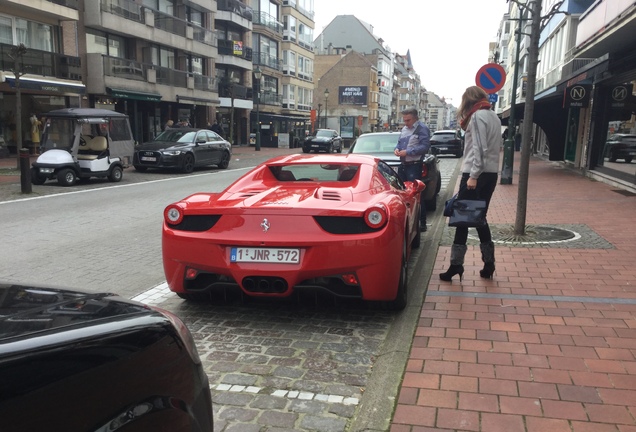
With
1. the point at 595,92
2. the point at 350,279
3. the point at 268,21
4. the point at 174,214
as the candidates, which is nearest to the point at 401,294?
the point at 350,279

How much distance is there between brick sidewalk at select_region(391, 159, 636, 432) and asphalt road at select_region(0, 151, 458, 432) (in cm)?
19

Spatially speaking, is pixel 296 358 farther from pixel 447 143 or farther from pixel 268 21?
pixel 268 21

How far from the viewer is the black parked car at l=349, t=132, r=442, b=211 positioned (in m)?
9.61

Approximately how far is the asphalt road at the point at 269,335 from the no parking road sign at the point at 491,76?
15.0 ft

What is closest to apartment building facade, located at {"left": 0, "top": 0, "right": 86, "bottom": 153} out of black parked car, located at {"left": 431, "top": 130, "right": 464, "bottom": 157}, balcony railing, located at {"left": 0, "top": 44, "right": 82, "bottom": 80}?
balcony railing, located at {"left": 0, "top": 44, "right": 82, "bottom": 80}

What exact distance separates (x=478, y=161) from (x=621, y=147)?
1107 cm

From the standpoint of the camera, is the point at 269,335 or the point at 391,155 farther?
the point at 391,155

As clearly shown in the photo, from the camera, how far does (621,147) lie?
14.2 metres

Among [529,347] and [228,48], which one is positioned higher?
[228,48]

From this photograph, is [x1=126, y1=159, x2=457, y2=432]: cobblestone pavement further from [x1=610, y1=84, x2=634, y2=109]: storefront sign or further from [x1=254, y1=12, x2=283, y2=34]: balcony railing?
[x1=254, y1=12, x2=283, y2=34]: balcony railing

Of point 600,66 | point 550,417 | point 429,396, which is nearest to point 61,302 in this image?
point 429,396

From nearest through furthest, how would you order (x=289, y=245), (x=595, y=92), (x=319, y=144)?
(x=289, y=245) → (x=595, y=92) → (x=319, y=144)

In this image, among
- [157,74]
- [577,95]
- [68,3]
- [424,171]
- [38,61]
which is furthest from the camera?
[157,74]

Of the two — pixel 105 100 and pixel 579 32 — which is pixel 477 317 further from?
pixel 105 100
